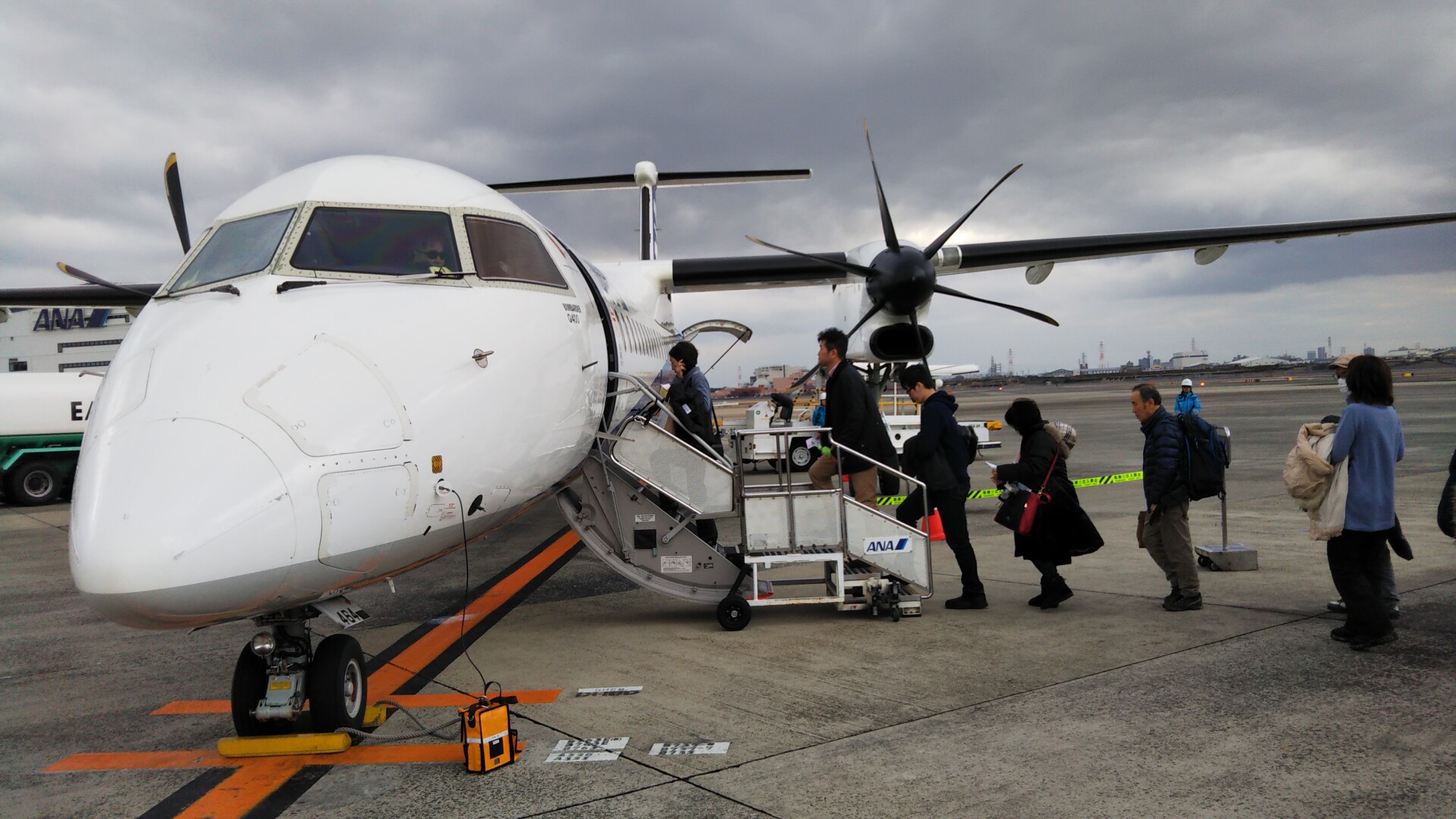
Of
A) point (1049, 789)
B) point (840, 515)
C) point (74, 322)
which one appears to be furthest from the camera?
point (74, 322)

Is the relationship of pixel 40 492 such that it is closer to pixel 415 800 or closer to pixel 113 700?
pixel 113 700

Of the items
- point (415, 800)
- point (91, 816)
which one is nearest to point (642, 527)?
point (415, 800)

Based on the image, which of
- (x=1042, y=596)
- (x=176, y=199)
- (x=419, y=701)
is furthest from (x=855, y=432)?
(x=176, y=199)

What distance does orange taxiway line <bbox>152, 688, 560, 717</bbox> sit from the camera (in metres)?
4.93

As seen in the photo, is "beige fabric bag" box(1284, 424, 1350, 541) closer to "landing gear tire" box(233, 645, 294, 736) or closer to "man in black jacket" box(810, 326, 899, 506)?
"man in black jacket" box(810, 326, 899, 506)

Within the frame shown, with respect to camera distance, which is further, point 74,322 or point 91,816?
point 74,322

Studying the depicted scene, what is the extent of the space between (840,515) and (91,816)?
4560 millimetres

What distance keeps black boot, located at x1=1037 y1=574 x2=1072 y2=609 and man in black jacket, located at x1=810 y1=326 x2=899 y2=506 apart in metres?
1.44

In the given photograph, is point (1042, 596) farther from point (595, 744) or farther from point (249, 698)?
point (249, 698)

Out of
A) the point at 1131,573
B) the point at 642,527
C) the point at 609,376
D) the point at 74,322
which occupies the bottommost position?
the point at 1131,573

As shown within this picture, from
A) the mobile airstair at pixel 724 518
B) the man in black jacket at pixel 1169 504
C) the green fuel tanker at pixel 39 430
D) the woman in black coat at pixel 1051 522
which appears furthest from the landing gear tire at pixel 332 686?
the green fuel tanker at pixel 39 430

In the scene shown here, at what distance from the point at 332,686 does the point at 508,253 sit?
2.54 m

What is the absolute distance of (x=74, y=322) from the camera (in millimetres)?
45125

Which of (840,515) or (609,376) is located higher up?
(609,376)
